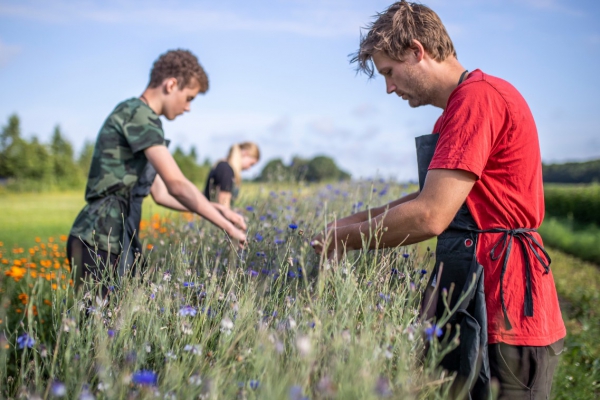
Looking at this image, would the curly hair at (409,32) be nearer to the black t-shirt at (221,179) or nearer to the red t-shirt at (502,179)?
the red t-shirt at (502,179)

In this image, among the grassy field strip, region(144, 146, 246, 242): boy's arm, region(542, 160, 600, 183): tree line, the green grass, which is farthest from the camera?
region(542, 160, 600, 183): tree line

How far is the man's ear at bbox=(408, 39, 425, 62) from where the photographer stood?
6.44 ft

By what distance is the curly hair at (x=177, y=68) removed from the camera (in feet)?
10.2

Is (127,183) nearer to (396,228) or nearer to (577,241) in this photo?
(396,228)

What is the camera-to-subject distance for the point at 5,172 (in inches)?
1555

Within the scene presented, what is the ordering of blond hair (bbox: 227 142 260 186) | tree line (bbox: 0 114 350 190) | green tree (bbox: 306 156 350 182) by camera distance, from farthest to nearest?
tree line (bbox: 0 114 350 190) < green tree (bbox: 306 156 350 182) < blond hair (bbox: 227 142 260 186)

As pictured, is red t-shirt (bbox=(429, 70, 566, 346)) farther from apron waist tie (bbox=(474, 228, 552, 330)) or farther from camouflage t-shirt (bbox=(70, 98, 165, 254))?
camouflage t-shirt (bbox=(70, 98, 165, 254))

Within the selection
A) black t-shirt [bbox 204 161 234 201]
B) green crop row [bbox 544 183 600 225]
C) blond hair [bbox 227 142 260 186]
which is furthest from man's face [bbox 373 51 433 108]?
green crop row [bbox 544 183 600 225]

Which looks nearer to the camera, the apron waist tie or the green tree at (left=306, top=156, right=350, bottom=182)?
the apron waist tie

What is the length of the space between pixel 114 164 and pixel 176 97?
1.91ft

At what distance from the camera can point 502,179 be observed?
1836 millimetres

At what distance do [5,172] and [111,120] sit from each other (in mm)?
42762

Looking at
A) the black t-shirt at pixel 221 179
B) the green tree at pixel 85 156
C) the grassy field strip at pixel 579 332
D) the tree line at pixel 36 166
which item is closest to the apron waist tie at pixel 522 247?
the grassy field strip at pixel 579 332

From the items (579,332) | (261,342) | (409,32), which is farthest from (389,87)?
(579,332)
